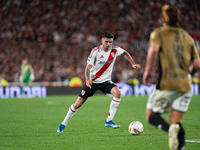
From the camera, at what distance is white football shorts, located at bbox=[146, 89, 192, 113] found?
470 centimetres

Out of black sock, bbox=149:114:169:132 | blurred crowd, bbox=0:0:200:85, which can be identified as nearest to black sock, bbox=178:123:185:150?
black sock, bbox=149:114:169:132

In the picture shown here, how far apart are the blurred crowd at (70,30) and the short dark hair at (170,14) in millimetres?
21477

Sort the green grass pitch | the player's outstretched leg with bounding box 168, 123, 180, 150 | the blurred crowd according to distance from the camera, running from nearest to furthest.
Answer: the player's outstretched leg with bounding box 168, 123, 180, 150, the green grass pitch, the blurred crowd

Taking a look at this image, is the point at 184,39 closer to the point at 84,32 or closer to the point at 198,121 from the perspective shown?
the point at 198,121

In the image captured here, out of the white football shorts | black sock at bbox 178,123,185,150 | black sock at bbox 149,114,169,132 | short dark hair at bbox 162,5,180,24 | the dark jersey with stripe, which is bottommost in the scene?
black sock at bbox 178,123,185,150

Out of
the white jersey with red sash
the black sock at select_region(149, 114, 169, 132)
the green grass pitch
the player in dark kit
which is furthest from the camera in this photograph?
the white jersey with red sash

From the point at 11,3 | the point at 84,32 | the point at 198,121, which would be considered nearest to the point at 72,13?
the point at 84,32

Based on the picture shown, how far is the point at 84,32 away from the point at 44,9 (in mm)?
4217

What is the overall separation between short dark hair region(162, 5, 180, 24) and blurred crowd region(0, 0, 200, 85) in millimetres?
21477

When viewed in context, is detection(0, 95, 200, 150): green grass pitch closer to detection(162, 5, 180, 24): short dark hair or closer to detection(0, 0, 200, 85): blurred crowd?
detection(162, 5, 180, 24): short dark hair

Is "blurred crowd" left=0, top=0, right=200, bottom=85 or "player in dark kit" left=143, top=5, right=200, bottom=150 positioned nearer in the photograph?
"player in dark kit" left=143, top=5, right=200, bottom=150

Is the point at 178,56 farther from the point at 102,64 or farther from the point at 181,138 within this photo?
the point at 102,64

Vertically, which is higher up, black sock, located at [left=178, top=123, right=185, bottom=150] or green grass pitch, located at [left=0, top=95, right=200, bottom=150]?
black sock, located at [left=178, top=123, right=185, bottom=150]

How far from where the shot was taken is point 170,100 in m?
4.75
